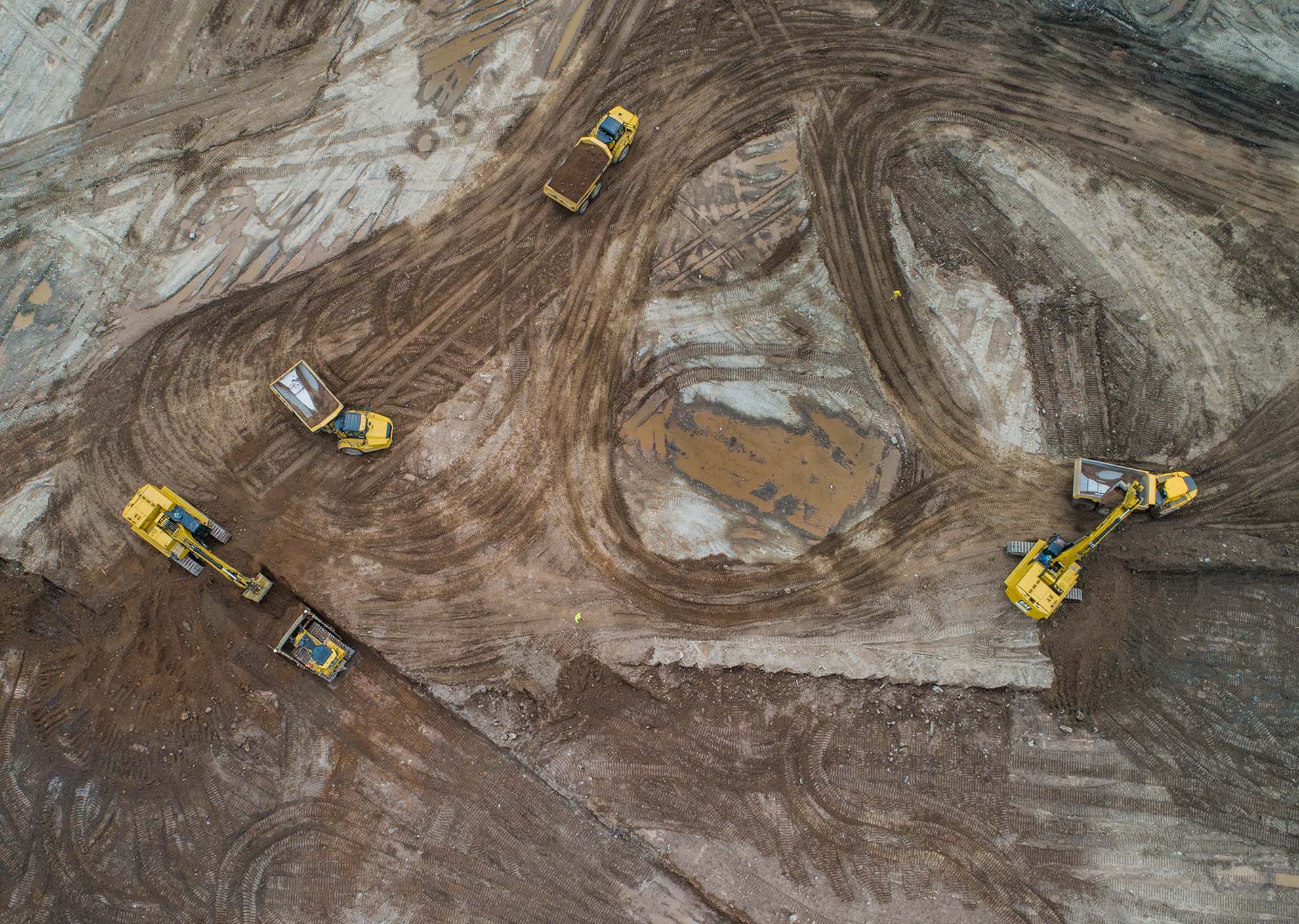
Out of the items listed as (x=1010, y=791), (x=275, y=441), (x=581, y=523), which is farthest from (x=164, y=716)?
(x=1010, y=791)

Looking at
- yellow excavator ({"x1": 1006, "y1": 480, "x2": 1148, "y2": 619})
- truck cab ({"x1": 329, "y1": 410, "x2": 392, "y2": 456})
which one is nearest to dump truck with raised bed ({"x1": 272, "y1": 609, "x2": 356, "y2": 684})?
truck cab ({"x1": 329, "y1": 410, "x2": 392, "y2": 456})

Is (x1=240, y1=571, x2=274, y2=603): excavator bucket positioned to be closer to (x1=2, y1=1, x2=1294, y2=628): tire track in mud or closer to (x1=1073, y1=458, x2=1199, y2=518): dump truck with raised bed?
(x1=2, y1=1, x2=1294, y2=628): tire track in mud

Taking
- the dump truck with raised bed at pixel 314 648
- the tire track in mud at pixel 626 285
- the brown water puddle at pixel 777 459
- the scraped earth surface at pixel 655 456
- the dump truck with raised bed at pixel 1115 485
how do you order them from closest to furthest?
the scraped earth surface at pixel 655 456, the dump truck with raised bed at pixel 314 648, the dump truck with raised bed at pixel 1115 485, the brown water puddle at pixel 777 459, the tire track in mud at pixel 626 285

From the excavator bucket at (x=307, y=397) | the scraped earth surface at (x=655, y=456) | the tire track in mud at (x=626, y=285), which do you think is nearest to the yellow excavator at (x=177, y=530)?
the scraped earth surface at (x=655, y=456)

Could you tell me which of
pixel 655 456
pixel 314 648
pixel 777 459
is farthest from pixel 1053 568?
pixel 314 648

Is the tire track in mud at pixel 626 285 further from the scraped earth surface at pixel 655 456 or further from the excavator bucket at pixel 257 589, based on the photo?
the excavator bucket at pixel 257 589
